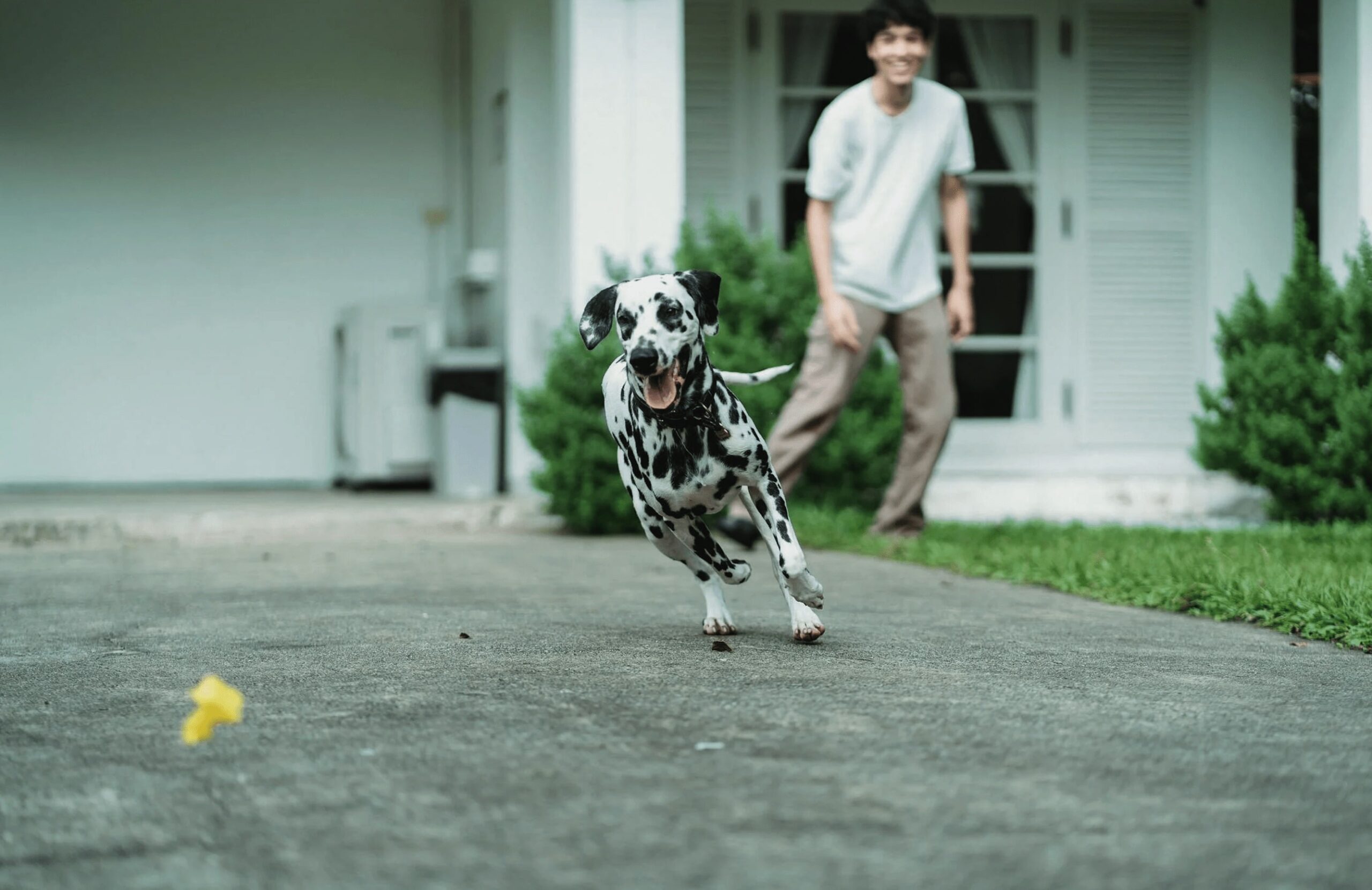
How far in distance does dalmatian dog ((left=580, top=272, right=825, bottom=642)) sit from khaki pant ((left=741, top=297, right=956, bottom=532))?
246 centimetres

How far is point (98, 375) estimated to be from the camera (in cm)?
1020

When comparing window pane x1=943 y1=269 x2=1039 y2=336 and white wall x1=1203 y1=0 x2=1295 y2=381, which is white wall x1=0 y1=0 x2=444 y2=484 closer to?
window pane x1=943 y1=269 x2=1039 y2=336

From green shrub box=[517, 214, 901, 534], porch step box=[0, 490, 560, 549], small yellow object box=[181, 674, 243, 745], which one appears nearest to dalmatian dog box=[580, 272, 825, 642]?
small yellow object box=[181, 674, 243, 745]

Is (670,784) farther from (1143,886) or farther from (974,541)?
(974,541)

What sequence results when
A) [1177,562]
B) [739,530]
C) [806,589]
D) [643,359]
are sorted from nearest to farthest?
1. [643,359]
2. [806,589]
3. [739,530]
4. [1177,562]

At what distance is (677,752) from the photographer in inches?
98.1

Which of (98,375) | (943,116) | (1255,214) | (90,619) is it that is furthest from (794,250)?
(98,375)

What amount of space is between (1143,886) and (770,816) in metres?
0.49

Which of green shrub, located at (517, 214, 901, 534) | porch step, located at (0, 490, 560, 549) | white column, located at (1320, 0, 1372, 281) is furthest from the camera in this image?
white column, located at (1320, 0, 1372, 281)

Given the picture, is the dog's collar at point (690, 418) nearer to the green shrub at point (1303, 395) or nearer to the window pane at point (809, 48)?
the green shrub at point (1303, 395)

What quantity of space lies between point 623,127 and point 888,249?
1.92m

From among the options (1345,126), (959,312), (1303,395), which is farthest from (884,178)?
(1345,126)

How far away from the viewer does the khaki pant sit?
626cm

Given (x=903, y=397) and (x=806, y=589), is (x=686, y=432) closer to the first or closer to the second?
(x=806, y=589)
